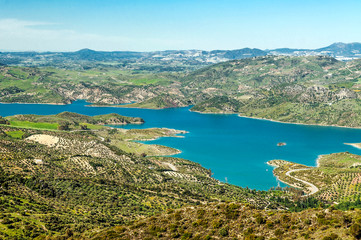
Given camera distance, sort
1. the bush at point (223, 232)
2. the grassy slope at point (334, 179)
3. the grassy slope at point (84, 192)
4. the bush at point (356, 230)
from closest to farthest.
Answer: the bush at point (356, 230)
the bush at point (223, 232)
the grassy slope at point (84, 192)
the grassy slope at point (334, 179)

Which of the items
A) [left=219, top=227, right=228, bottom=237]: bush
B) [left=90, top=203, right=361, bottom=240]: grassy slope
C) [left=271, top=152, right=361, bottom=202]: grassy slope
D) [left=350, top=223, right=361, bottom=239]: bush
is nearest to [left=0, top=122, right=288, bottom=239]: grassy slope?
[left=90, top=203, right=361, bottom=240]: grassy slope

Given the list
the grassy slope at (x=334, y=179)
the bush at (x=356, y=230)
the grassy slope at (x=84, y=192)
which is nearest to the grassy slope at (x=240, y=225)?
the bush at (x=356, y=230)

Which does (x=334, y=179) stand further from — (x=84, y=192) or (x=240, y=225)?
(x=240, y=225)

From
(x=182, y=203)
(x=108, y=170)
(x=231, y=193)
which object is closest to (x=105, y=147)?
(x=108, y=170)

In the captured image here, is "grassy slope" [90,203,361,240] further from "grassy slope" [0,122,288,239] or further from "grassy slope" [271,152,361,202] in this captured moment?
"grassy slope" [271,152,361,202]

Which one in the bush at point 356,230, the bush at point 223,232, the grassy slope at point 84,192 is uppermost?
the bush at point 356,230

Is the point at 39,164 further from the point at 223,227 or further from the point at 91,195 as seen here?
the point at 223,227

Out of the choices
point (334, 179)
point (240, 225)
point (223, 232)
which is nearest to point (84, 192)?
point (223, 232)

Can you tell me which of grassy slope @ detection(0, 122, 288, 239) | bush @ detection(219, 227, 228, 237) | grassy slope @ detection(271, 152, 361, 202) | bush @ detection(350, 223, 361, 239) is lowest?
grassy slope @ detection(271, 152, 361, 202)

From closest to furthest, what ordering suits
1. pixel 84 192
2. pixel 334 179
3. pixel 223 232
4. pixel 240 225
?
1. pixel 223 232
2. pixel 240 225
3. pixel 84 192
4. pixel 334 179

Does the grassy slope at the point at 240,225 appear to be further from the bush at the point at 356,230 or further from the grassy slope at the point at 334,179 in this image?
the grassy slope at the point at 334,179

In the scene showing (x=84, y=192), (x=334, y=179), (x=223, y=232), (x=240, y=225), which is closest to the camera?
(x=223, y=232)
